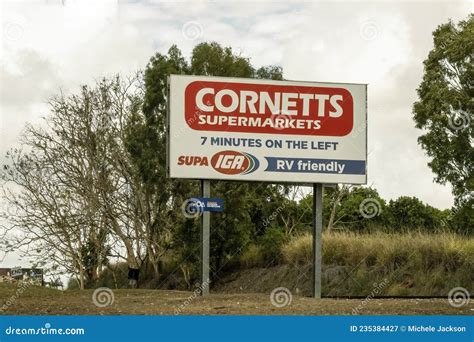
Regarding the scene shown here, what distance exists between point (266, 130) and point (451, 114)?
17618 millimetres

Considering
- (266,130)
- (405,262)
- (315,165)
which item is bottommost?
(405,262)

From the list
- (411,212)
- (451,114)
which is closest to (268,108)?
(451,114)

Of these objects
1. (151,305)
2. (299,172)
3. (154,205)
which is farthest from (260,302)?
(154,205)

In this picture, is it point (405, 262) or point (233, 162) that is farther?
point (405, 262)

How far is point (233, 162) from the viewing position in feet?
79.9

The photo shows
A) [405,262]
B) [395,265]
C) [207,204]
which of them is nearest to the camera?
[207,204]

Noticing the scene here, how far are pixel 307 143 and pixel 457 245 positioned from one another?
21.2 ft

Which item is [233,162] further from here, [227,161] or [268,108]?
[268,108]

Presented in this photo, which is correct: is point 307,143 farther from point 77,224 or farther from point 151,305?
point 77,224

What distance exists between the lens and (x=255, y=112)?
24547 millimetres

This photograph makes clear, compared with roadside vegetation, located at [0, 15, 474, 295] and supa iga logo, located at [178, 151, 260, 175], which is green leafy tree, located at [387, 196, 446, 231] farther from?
supa iga logo, located at [178, 151, 260, 175]

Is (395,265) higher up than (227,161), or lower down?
lower down

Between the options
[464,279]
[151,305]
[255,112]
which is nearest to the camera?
[151,305]

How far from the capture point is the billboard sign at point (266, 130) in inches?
955
